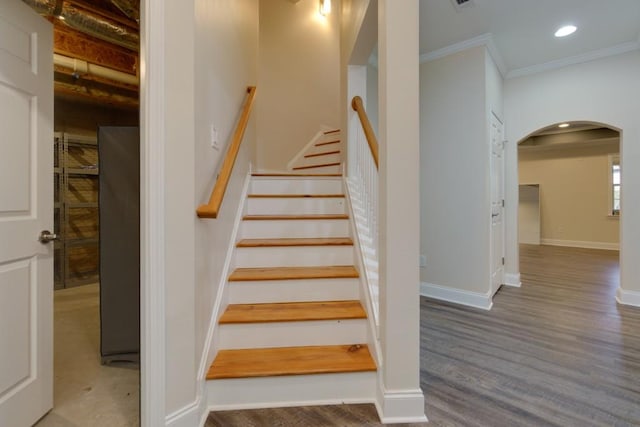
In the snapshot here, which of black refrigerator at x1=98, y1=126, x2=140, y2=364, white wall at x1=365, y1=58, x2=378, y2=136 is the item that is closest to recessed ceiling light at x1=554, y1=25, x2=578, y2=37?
white wall at x1=365, y1=58, x2=378, y2=136

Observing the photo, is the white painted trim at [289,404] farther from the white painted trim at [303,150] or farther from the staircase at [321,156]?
the white painted trim at [303,150]

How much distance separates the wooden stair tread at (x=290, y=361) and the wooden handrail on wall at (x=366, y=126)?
117 cm

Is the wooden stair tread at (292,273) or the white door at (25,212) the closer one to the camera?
the white door at (25,212)

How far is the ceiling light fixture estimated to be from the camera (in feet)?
15.1

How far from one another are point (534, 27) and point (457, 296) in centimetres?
270

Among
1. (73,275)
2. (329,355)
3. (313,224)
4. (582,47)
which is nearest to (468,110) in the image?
(582,47)

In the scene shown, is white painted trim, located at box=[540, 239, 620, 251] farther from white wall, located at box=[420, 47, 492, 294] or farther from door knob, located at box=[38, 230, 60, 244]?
door knob, located at box=[38, 230, 60, 244]

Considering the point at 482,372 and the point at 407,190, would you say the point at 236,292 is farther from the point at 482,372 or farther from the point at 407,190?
the point at 482,372

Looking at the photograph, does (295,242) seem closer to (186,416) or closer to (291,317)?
(291,317)

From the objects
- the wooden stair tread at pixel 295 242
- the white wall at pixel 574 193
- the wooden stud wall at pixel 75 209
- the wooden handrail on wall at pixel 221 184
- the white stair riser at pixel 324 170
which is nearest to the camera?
the wooden handrail on wall at pixel 221 184

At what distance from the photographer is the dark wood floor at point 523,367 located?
1389mm

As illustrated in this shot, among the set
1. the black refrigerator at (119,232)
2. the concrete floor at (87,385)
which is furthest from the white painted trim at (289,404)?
the black refrigerator at (119,232)

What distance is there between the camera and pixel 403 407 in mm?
1364

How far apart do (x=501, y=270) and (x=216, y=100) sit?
3685 millimetres
